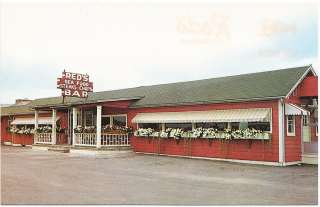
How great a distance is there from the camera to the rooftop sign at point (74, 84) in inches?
1020

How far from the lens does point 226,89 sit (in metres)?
20.7

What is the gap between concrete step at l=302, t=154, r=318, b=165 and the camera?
17.5 meters

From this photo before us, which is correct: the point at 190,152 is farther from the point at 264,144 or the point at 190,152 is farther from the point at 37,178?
the point at 37,178

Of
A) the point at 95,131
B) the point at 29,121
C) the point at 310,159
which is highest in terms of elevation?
the point at 29,121

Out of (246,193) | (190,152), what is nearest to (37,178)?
(246,193)

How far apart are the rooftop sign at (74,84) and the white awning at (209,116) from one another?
5472mm

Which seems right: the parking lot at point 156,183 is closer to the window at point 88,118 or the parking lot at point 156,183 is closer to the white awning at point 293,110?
the white awning at point 293,110

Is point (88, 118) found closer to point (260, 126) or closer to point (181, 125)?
point (181, 125)

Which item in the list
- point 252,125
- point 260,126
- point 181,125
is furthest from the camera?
point 181,125

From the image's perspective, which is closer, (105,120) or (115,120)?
(115,120)

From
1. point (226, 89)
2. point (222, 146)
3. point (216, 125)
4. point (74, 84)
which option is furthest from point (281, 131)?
point (74, 84)

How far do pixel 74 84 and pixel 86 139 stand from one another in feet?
14.8

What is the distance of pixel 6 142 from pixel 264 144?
2583 centimetres

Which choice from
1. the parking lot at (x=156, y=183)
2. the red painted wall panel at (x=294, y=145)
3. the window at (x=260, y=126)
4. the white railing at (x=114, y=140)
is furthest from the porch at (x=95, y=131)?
the red painted wall panel at (x=294, y=145)
